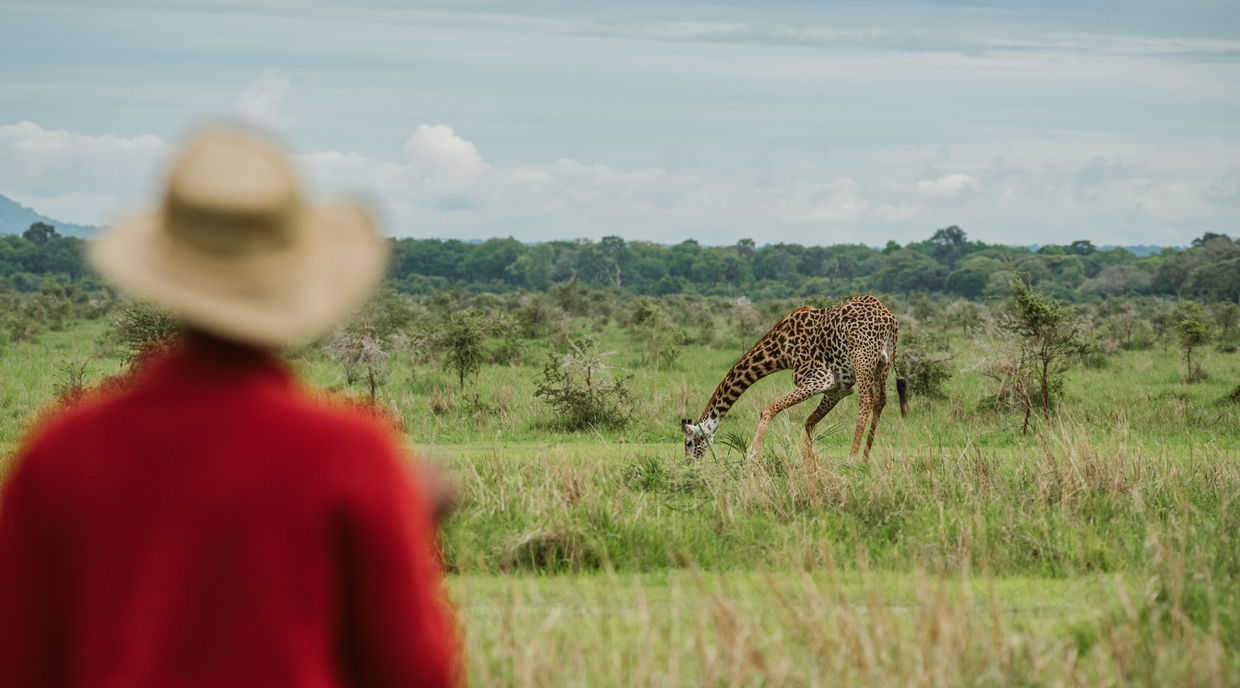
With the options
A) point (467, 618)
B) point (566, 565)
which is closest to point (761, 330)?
point (566, 565)

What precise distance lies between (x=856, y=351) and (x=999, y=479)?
191 inches

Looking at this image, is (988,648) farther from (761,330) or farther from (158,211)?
(761,330)

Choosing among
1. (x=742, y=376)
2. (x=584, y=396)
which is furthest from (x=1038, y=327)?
(x=584, y=396)

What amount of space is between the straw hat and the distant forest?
275 ft

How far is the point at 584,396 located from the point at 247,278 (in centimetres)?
1584

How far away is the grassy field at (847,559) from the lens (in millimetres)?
5730

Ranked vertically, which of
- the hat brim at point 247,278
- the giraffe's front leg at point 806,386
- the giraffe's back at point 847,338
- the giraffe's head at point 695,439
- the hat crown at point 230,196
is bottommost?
the giraffe's head at point 695,439

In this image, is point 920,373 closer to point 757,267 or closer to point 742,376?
point 742,376

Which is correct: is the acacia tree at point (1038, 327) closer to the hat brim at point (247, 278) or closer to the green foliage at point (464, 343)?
the green foliage at point (464, 343)

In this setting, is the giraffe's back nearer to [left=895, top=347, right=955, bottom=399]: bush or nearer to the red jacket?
[left=895, top=347, right=955, bottom=399]: bush

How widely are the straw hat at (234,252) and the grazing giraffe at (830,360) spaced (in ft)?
42.2

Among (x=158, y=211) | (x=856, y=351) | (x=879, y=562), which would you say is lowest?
(x=879, y=562)

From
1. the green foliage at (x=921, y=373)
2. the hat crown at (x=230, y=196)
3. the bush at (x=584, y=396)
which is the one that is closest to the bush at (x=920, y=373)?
the green foliage at (x=921, y=373)

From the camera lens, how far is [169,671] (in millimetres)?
2664
